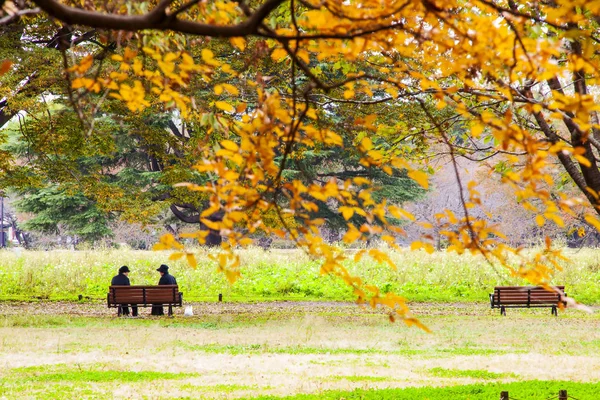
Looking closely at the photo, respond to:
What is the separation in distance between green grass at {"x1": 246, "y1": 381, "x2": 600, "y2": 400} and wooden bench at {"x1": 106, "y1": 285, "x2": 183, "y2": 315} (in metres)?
8.76

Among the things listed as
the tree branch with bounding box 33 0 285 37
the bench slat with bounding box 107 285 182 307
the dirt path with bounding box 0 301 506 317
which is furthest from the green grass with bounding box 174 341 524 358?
the tree branch with bounding box 33 0 285 37

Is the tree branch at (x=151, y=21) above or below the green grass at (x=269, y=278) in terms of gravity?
above

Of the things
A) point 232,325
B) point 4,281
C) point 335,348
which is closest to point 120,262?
point 4,281

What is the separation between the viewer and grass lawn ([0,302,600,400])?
7621 millimetres

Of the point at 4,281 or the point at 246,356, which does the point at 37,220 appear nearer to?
the point at 4,281

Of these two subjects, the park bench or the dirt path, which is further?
the dirt path

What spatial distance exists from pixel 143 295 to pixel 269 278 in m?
6.46

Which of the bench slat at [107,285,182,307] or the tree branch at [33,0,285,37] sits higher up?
the tree branch at [33,0,285,37]

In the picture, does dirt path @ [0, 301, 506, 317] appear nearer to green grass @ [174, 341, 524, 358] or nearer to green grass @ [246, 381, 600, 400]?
green grass @ [174, 341, 524, 358]

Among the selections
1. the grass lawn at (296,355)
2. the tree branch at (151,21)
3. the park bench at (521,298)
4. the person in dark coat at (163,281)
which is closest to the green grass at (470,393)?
the grass lawn at (296,355)

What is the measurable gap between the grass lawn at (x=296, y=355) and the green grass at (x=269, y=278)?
10.7ft

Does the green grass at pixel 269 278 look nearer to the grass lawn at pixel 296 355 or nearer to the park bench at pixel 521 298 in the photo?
the park bench at pixel 521 298

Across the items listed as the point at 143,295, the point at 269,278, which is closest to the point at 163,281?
the point at 143,295

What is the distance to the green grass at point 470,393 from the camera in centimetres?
682
